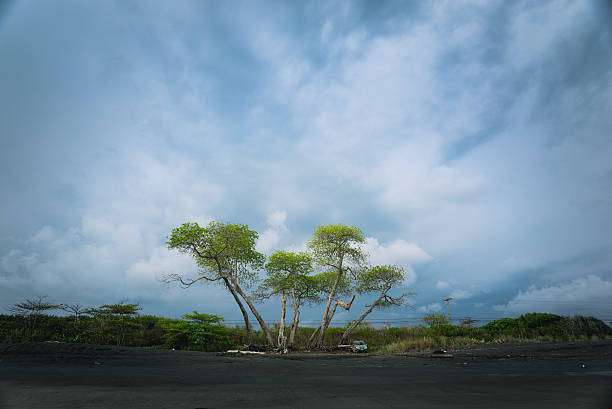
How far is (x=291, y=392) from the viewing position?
17.0 feet

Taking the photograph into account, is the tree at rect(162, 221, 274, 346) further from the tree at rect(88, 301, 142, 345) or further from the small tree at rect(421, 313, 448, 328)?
the small tree at rect(421, 313, 448, 328)

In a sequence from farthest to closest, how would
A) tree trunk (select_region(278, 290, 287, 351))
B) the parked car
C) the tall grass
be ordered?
the parked car → tree trunk (select_region(278, 290, 287, 351)) → the tall grass

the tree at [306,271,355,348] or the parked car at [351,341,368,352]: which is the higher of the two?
the tree at [306,271,355,348]

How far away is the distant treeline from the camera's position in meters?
19.2

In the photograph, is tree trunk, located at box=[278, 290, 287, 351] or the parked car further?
the parked car

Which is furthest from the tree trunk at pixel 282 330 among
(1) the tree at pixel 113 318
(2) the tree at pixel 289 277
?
(1) the tree at pixel 113 318

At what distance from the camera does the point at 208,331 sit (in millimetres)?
21344

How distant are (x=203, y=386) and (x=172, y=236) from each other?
17.5 metres

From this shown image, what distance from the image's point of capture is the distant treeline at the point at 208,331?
19.2 metres

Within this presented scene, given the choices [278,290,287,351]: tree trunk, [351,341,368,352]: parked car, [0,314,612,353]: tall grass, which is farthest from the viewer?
[351,341,368,352]: parked car

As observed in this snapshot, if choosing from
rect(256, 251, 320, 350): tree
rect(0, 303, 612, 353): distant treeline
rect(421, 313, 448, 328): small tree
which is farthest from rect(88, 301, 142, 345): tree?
rect(421, 313, 448, 328): small tree

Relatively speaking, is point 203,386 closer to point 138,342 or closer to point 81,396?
point 81,396

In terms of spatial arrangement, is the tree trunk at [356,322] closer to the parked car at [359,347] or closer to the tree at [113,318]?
the parked car at [359,347]

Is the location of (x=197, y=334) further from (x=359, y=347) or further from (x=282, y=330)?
(x=359, y=347)
